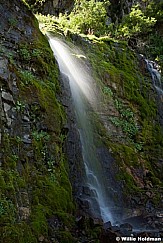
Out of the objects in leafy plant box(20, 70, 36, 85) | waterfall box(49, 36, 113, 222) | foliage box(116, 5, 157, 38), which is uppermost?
foliage box(116, 5, 157, 38)

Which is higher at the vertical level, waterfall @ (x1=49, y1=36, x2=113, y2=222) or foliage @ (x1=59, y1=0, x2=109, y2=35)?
foliage @ (x1=59, y1=0, x2=109, y2=35)

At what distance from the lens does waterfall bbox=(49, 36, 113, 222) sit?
7.65 meters

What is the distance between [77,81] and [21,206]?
19.2 feet

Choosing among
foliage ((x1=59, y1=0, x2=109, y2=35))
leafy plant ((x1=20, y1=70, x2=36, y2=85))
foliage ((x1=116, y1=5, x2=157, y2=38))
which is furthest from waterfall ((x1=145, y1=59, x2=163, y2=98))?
leafy plant ((x1=20, y1=70, x2=36, y2=85))

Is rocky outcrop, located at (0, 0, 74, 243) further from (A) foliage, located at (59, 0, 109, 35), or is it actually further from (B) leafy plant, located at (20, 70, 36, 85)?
(A) foliage, located at (59, 0, 109, 35)

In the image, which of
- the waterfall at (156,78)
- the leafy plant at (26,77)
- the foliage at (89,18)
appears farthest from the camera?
the foliage at (89,18)

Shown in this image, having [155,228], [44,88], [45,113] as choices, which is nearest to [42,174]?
[45,113]

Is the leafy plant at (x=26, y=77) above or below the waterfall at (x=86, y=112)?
above

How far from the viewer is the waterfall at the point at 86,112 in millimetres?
7651

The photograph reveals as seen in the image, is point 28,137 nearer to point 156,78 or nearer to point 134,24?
point 156,78

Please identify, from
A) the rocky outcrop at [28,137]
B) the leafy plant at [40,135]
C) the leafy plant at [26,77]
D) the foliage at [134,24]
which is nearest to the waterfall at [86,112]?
the rocky outcrop at [28,137]


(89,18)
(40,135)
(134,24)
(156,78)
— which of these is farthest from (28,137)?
(134,24)

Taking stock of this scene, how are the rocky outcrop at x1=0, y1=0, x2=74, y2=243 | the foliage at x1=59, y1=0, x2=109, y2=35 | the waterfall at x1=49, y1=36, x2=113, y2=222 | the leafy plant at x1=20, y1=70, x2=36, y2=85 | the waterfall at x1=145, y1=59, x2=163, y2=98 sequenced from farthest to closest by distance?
the foliage at x1=59, y1=0, x2=109, y2=35, the waterfall at x1=145, y1=59, x2=163, y2=98, the waterfall at x1=49, y1=36, x2=113, y2=222, the leafy plant at x1=20, y1=70, x2=36, y2=85, the rocky outcrop at x1=0, y1=0, x2=74, y2=243

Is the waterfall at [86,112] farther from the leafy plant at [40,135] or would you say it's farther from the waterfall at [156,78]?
the waterfall at [156,78]
